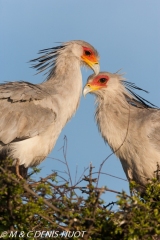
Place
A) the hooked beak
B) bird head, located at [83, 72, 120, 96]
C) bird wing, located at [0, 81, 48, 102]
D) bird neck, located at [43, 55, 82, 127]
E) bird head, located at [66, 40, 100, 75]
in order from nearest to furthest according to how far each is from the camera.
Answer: bird wing, located at [0, 81, 48, 102], bird neck, located at [43, 55, 82, 127], the hooked beak, bird head, located at [83, 72, 120, 96], bird head, located at [66, 40, 100, 75]

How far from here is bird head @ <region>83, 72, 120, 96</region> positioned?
7598 millimetres

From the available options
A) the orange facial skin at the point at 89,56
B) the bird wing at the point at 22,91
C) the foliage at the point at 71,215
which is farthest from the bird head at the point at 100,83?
the foliage at the point at 71,215

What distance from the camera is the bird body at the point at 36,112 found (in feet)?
22.8

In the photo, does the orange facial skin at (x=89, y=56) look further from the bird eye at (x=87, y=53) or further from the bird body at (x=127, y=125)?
the bird body at (x=127, y=125)

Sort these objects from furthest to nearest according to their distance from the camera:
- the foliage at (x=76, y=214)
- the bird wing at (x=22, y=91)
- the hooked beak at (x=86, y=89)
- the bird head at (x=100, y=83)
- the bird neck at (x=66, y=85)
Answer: the bird head at (x=100, y=83)
the hooked beak at (x=86, y=89)
the bird neck at (x=66, y=85)
the bird wing at (x=22, y=91)
the foliage at (x=76, y=214)

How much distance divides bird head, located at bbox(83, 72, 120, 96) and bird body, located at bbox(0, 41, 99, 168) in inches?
4.9

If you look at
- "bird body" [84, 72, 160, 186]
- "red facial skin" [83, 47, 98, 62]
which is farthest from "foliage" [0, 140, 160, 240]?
"red facial skin" [83, 47, 98, 62]

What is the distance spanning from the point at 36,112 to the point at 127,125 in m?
1.16

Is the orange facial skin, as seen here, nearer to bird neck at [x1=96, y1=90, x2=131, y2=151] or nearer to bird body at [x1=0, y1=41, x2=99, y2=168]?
bird body at [x1=0, y1=41, x2=99, y2=168]

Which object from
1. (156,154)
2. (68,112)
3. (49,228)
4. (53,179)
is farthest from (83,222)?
(68,112)

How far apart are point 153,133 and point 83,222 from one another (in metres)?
2.22

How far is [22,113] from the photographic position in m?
7.10

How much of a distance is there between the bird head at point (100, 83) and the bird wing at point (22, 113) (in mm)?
679

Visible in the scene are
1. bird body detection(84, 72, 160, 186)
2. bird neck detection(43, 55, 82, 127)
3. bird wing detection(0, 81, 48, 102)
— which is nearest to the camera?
bird body detection(84, 72, 160, 186)
